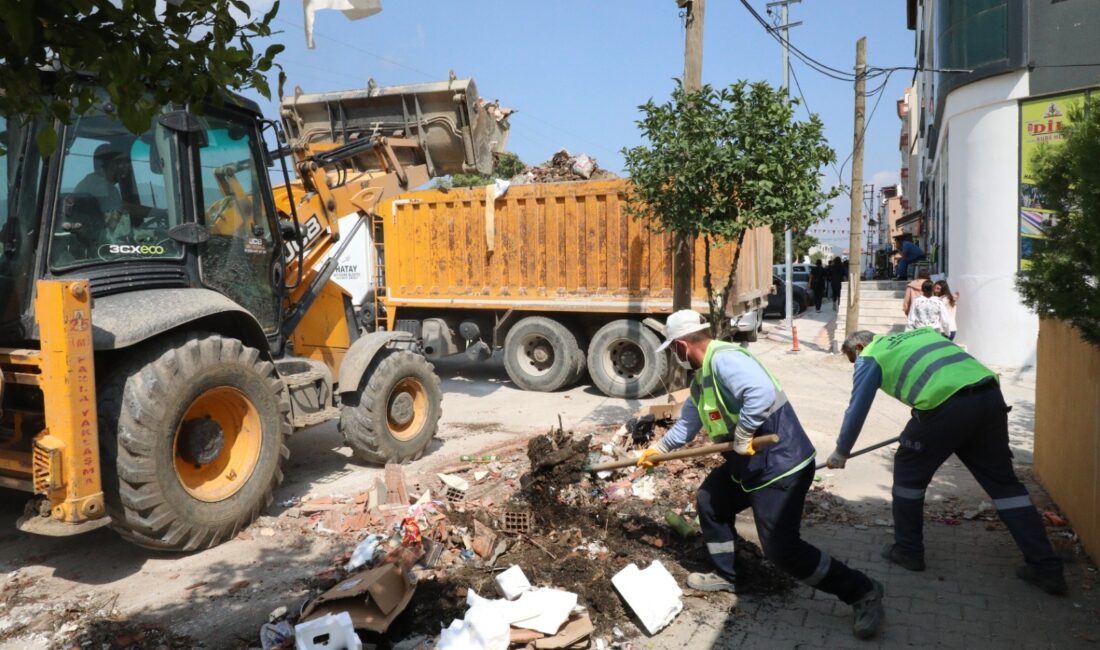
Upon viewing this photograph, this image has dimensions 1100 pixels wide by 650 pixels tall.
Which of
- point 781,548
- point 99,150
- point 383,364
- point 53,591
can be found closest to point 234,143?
point 99,150

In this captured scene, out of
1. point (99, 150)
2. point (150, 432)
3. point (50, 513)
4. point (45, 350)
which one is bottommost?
point (50, 513)

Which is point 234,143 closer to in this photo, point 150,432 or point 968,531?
point 150,432

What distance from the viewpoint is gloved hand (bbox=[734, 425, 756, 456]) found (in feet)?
11.6

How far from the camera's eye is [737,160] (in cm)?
605

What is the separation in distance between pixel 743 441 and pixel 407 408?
3577 mm

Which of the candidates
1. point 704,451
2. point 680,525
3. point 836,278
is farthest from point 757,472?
point 836,278

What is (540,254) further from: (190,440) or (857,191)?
(857,191)

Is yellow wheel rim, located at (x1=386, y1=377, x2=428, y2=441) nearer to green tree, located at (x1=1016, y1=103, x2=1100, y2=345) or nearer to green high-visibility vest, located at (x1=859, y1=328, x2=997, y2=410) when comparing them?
green high-visibility vest, located at (x1=859, y1=328, x2=997, y2=410)

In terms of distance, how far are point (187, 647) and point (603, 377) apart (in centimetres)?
670

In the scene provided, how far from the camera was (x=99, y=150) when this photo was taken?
4.29 metres

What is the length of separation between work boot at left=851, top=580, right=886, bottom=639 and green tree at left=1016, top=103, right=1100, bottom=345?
5.15 feet

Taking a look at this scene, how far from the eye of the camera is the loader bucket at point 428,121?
8930 mm

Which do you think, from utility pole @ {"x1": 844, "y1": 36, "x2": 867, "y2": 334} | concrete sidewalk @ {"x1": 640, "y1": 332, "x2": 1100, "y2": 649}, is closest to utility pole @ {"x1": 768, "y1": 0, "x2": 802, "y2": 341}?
utility pole @ {"x1": 844, "y1": 36, "x2": 867, "y2": 334}

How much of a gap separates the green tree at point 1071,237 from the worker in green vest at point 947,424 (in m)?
0.47
